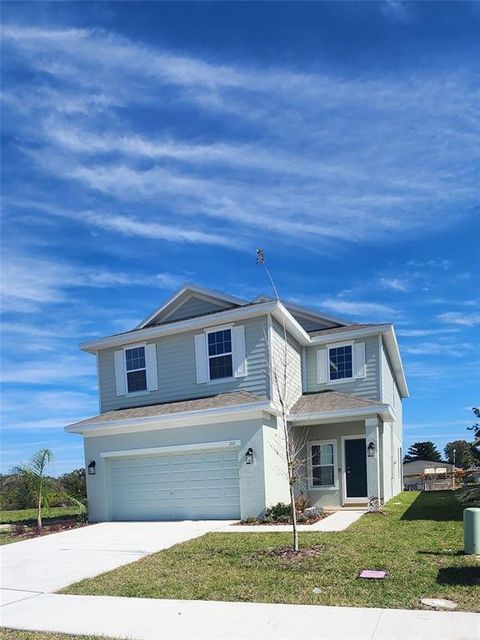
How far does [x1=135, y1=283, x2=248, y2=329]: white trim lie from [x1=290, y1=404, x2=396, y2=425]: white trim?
13.2 ft

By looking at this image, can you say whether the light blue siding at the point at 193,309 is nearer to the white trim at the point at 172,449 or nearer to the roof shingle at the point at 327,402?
the roof shingle at the point at 327,402

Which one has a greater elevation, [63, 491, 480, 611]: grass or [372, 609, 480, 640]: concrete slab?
[372, 609, 480, 640]: concrete slab

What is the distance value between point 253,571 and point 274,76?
344 inches

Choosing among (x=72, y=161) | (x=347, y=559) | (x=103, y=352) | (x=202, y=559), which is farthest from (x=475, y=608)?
(x=103, y=352)

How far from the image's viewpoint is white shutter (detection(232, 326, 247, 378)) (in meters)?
15.8

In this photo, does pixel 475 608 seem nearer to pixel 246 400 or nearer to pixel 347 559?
pixel 347 559

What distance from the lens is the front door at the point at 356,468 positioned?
1634 cm

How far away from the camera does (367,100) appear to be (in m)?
10.3

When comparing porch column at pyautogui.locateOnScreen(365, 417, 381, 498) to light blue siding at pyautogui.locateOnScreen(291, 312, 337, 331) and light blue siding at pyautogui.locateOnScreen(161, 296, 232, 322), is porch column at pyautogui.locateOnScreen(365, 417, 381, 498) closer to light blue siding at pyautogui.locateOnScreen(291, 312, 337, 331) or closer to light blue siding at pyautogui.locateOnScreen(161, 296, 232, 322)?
light blue siding at pyautogui.locateOnScreen(291, 312, 337, 331)

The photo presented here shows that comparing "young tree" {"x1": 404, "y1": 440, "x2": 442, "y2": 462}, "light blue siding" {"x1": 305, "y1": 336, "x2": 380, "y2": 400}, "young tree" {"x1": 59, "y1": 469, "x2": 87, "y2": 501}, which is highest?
"light blue siding" {"x1": 305, "y1": 336, "x2": 380, "y2": 400}

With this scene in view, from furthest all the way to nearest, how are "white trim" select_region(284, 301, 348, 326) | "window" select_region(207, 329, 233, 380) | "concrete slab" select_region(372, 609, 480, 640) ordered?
"white trim" select_region(284, 301, 348, 326), "window" select_region(207, 329, 233, 380), "concrete slab" select_region(372, 609, 480, 640)

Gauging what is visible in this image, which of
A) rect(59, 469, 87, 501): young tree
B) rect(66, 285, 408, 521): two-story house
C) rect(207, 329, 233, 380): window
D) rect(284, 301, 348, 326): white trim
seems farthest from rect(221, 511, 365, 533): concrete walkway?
rect(59, 469, 87, 501): young tree

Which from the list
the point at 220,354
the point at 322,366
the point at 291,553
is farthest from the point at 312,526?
the point at 322,366

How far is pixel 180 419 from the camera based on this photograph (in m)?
15.0
